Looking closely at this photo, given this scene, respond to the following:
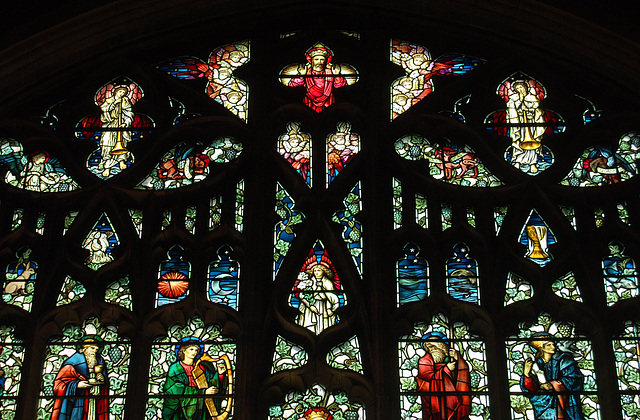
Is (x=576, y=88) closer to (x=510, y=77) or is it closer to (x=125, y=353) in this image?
(x=510, y=77)

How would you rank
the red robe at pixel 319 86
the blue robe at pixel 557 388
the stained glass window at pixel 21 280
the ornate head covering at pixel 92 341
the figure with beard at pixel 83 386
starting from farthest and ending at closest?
the red robe at pixel 319 86 → the stained glass window at pixel 21 280 → the ornate head covering at pixel 92 341 → the figure with beard at pixel 83 386 → the blue robe at pixel 557 388

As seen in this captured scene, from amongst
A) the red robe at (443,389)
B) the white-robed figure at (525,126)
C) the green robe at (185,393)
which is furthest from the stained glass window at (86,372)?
the white-robed figure at (525,126)

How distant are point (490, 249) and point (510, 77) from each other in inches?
79.1

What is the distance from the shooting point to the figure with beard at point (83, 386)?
939 centimetres

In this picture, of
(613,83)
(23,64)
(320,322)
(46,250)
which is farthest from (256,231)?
(613,83)

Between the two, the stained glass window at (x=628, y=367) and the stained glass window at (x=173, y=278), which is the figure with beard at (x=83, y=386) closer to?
the stained glass window at (x=173, y=278)

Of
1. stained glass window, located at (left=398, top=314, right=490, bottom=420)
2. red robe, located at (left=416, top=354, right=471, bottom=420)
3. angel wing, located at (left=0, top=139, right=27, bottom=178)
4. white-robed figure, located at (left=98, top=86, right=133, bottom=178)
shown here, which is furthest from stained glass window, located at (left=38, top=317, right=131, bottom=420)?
red robe, located at (left=416, top=354, right=471, bottom=420)

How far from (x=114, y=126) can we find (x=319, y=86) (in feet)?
5.98

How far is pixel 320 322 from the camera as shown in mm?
9734

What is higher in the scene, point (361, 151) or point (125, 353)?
point (361, 151)

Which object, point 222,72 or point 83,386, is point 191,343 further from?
point 222,72

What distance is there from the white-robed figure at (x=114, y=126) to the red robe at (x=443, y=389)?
10.3 feet

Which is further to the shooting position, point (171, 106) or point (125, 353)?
point (171, 106)

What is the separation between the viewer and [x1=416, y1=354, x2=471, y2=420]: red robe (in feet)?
30.5
